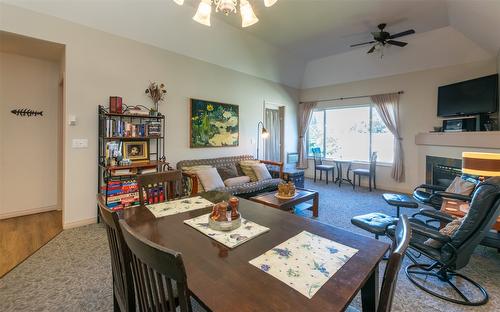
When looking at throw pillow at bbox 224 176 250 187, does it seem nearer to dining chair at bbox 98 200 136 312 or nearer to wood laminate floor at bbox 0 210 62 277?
wood laminate floor at bbox 0 210 62 277

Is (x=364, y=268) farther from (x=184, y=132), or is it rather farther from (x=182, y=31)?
(x=182, y=31)

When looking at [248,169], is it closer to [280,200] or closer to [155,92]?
[280,200]

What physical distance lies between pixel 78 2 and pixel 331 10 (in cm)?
375

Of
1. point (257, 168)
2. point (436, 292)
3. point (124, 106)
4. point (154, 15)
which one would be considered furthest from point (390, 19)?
point (124, 106)

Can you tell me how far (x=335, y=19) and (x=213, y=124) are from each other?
3.02 metres

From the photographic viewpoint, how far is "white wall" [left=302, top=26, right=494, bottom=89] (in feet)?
15.1

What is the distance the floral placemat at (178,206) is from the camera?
1.71 meters

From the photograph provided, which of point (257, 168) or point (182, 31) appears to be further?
point (257, 168)

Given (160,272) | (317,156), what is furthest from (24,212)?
(317,156)

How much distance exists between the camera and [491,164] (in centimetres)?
245

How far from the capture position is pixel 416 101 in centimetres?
529

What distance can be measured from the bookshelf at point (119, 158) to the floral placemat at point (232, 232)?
2195 millimetres

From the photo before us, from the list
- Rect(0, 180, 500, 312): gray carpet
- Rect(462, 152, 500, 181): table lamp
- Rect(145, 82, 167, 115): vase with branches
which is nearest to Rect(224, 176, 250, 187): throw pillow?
Rect(145, 82, 167, 115): vase with branches

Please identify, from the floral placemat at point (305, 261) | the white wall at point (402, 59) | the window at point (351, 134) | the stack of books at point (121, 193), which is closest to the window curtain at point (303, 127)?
the window at point (351, 134)
